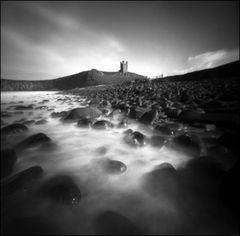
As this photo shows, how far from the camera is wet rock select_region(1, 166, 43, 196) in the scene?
953 mm

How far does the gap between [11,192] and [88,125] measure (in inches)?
66.8

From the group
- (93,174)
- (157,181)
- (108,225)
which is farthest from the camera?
(93,174)

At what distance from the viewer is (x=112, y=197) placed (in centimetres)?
106

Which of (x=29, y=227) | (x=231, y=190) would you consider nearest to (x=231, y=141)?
(x=231, y=190)

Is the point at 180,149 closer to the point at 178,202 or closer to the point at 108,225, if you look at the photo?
the point at 178,202

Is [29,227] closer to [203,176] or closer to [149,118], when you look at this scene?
[203,176]

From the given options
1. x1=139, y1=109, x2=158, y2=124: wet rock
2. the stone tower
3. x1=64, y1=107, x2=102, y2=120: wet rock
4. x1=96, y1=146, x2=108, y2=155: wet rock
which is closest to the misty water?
x1=96, y1=146, x2=108, y2=155: wet rock

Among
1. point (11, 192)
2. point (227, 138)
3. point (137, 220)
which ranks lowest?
point (137, 220)

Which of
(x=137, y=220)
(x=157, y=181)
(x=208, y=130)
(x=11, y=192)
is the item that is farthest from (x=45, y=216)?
(x=208, y=130)

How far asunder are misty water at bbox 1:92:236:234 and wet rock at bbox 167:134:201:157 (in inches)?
3.9

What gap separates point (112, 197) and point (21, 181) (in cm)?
73

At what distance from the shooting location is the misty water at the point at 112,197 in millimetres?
839

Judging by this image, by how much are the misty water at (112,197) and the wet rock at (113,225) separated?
1.3 inches

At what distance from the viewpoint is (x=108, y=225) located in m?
0.82
